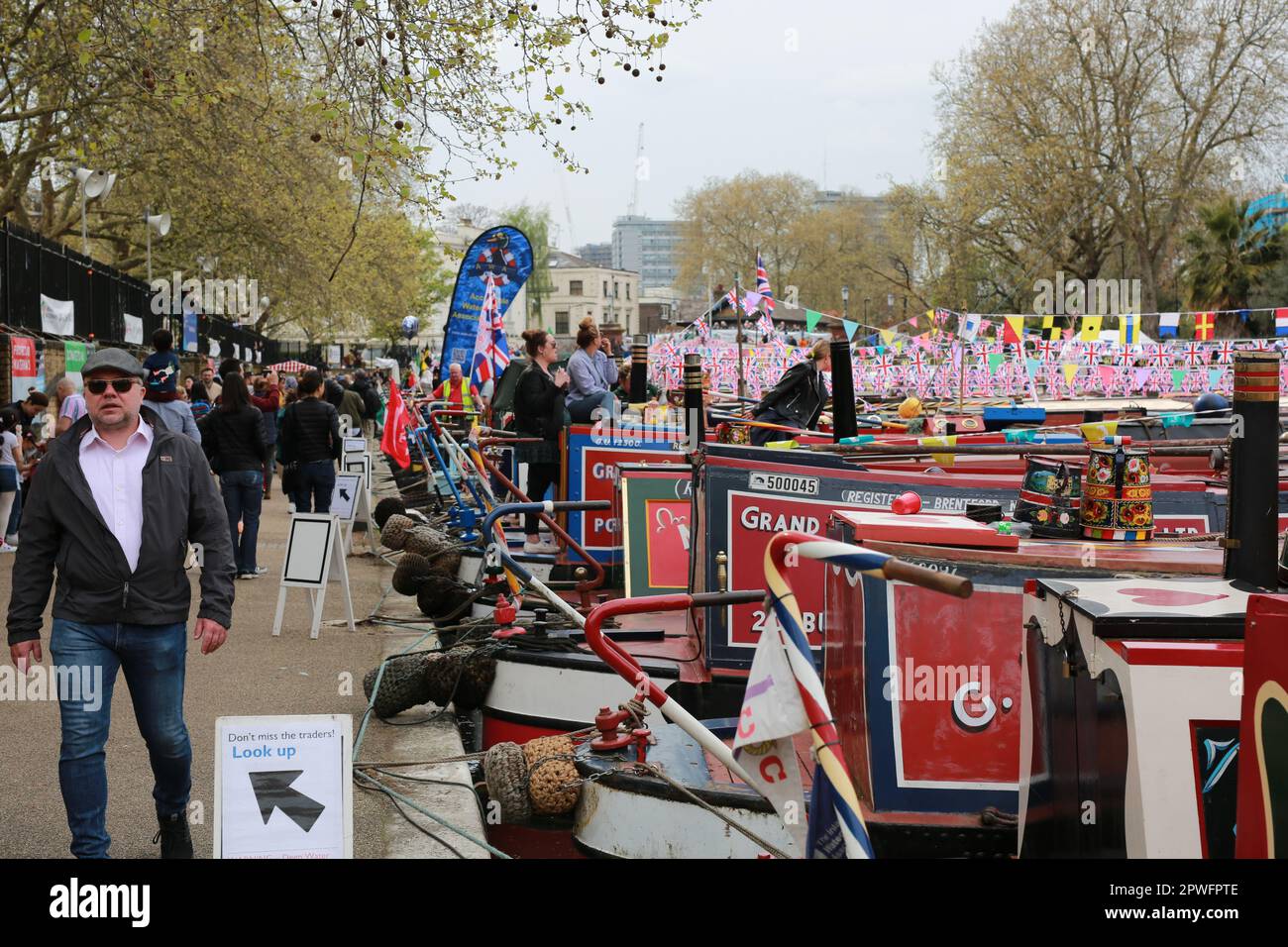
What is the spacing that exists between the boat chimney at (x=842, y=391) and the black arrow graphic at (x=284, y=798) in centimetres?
518

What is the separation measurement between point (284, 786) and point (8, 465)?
1166 centimetres

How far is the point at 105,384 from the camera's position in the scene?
5.28 meters

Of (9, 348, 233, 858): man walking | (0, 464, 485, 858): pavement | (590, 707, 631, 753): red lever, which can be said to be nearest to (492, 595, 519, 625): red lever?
(0, 464, 485, 858): pavement

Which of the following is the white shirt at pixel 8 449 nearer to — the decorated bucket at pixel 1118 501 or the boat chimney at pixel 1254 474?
the decorated bucket at pixel 1118 501

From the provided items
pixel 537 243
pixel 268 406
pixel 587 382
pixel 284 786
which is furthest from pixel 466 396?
pixel 537 243

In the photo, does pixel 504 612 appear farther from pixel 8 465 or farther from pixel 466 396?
pixel 466 396

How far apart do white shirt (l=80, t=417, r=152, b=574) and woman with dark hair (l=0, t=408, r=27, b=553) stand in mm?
10376

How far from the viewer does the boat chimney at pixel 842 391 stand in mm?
9062

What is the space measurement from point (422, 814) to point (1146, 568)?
3452 mm

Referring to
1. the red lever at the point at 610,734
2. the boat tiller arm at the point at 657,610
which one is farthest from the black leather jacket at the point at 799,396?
the boat tiller arm at the point at 657,610
